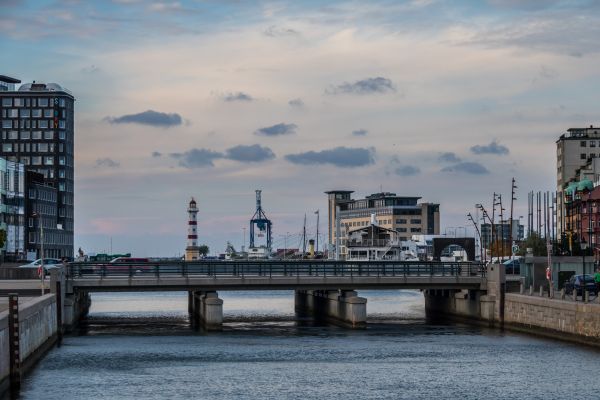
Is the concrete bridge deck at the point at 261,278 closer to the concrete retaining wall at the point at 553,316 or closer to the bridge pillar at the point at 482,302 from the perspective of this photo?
the bridge pillar at the point at 482,302

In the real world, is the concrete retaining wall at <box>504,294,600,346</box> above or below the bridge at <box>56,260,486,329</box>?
below

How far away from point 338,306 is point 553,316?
80.6 feet

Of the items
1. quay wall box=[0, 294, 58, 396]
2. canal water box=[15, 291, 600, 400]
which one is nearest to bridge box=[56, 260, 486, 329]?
canal water box=[15, 291, 600, 400]

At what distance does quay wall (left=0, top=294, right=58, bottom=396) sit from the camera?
161 ft

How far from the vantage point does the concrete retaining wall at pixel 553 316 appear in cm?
6569

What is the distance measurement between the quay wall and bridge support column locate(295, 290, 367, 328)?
23.2 meters

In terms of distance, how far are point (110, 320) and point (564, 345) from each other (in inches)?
1791

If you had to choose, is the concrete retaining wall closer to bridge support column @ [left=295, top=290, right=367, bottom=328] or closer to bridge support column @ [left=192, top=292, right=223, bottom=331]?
bridge support column @ [left=295, top=290, right=367, bottom=328]

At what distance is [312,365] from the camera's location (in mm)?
61875

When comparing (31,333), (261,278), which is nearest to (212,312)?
(261,278)

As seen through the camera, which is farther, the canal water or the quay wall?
the canal water

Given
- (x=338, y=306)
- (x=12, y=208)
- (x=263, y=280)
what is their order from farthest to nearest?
(x=12, y=208)
(x=338, y=306)
(x=263, y=280)

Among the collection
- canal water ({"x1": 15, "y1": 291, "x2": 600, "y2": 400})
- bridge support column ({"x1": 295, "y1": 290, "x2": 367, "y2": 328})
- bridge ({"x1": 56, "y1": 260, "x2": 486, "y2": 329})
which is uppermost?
bridge ({"x1": 56, "y1": 260, "x2": 486, "y2": 329})

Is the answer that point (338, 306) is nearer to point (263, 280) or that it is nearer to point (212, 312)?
point (263, 280)
